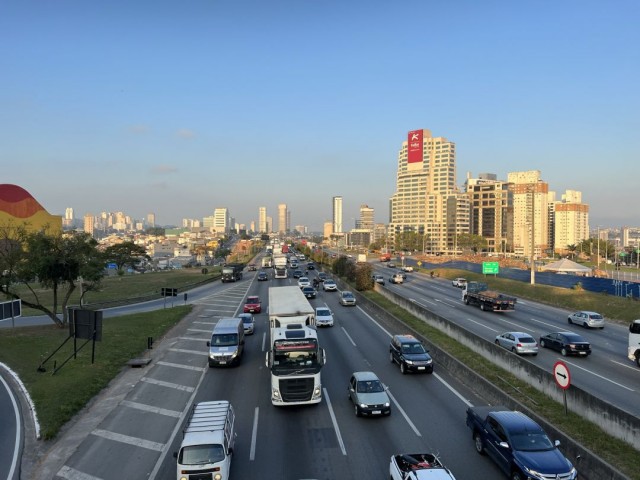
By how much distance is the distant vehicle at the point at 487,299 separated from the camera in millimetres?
46188

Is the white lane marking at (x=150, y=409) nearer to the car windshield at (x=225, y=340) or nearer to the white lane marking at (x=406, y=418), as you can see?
the car windshield at (x=225, y=340)

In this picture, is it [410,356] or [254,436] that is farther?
[410,356]

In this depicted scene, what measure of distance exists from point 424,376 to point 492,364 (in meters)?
4.10

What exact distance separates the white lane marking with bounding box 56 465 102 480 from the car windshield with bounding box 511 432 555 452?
13192mm

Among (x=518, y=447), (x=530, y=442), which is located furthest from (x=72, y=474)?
(x=530, y=442)

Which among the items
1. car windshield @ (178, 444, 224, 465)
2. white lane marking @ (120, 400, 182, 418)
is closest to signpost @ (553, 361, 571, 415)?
car windshield @ (178, 444, 224, 465)

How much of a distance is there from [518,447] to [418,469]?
3552mm

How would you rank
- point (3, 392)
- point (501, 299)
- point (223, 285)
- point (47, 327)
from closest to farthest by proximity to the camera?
1. point (3, 392)
2. point (47, 327)
3. point (501, 299)
4. point (223, 285)

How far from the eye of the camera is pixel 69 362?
27.2 metres

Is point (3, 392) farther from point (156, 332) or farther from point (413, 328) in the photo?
point (413, 328)

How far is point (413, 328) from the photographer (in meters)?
35.4

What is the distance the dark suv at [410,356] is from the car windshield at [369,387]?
5.58 metres

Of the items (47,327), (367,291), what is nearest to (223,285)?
(367,291)

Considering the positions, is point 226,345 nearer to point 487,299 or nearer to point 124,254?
point 487,299
